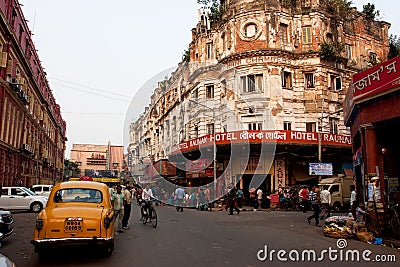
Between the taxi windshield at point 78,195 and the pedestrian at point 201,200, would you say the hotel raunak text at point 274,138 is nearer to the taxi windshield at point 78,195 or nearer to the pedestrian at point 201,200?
the pedestrian at point 201,200

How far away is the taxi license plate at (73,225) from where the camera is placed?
25.8 feet

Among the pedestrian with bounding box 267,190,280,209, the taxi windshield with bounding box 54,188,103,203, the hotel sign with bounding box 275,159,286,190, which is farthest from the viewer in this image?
the hotel sign with bounding box 275,159,286,190

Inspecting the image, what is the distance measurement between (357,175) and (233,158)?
17.1 meters

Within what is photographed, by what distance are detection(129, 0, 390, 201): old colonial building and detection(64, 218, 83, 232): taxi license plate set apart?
21286 millimetres

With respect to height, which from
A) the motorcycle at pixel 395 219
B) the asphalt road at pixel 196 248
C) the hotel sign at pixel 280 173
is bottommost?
the asphalt road at pixel 196 248

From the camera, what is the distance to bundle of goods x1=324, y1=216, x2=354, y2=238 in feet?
38.6

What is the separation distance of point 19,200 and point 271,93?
2103 cm

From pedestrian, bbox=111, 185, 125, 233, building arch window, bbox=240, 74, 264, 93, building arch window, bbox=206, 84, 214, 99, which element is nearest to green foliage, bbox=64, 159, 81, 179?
building arch window, bbox=206, 84, 214, 99

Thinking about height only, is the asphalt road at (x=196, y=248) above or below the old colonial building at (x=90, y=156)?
below

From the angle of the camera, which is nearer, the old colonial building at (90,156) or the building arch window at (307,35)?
the building arch window at (307,35)

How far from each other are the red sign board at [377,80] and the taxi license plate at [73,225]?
374 inches

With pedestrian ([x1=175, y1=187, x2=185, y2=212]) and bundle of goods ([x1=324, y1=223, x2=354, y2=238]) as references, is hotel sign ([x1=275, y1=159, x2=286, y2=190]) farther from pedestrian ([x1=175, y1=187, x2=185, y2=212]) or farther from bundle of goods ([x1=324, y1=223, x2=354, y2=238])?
bundle of goods ([x1=324, y1=223, x2=354, y2=238])

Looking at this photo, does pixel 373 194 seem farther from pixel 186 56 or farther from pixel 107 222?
pixel 186 56

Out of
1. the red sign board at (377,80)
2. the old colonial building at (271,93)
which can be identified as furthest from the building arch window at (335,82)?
the red sign board at (377,80)
